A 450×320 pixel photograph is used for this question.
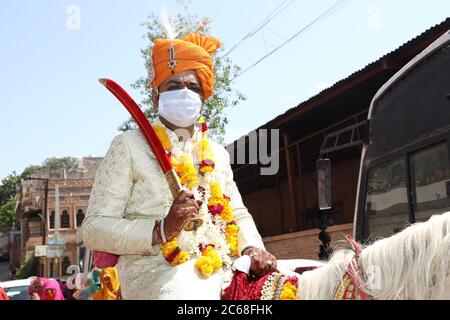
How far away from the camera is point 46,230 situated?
54594mm


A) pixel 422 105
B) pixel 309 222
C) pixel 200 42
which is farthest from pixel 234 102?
pixel 200 42

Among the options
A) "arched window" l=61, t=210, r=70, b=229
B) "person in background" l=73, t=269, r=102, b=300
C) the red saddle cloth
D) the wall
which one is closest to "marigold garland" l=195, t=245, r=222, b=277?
the red saddle cloth

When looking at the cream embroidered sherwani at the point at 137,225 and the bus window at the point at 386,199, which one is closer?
the cream embroidered sherwani at the point at 137,225

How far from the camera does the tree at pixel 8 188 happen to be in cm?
9297

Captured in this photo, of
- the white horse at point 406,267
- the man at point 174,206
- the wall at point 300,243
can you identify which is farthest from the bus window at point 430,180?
the wall at point 300,243

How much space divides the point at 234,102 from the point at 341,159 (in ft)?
24.9

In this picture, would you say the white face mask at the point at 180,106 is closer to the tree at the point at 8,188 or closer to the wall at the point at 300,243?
the wall at the point at 300,243

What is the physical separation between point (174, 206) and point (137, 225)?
0.22m

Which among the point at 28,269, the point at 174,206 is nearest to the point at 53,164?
the point at 28,269

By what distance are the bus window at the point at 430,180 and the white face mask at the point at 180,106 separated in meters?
2.07

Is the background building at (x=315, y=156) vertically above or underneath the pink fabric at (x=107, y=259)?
above

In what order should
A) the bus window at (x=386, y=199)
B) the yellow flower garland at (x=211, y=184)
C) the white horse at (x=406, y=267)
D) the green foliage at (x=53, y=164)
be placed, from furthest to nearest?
the green foliage at (x=53, y=164) → the bus window at (x=386, y=199) → the yellow flower garland at (x=211, y=184) → the white horse at (x=406, y=267)

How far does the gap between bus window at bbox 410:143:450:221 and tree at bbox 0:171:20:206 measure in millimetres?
93424

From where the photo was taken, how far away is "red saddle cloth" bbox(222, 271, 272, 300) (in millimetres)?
2324
